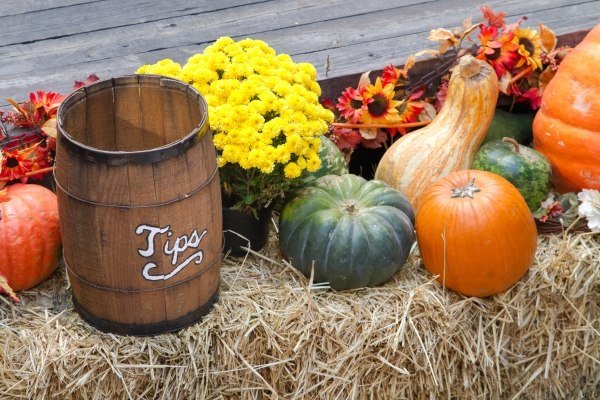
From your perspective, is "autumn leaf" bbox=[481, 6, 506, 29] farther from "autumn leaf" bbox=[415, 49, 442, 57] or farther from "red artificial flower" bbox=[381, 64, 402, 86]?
"red artificial flower" bbox=[381, 64, 402, 86]

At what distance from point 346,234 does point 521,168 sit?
2.53 feet

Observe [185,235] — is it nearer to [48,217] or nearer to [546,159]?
[48,217]

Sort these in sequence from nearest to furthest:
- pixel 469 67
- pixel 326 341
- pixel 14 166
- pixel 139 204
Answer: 1. pixel 139 204
2. pixel 326 341
3. pixel 14 166
4. pixel 469 67

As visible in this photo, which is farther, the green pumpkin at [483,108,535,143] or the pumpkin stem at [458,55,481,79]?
the green pumpkin at [483,108,535,143]

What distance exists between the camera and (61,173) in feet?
7.23

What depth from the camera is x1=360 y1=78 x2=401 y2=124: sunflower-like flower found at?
10.3 feet

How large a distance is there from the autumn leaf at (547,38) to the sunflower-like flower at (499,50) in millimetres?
216

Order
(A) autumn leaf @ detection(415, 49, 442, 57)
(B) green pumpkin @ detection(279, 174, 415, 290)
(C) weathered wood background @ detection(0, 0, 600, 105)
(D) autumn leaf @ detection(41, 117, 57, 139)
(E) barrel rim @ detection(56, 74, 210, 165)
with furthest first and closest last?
(C) weathered wood background @ detection(0, 0, 600, 105), (A) autumn leaf @ detection(415, 49, 442, 57), (D) autumn leaf @ detection(41, 117, 57, 139), (B) green pumpkin @ detection(279, 174, 415, 290), (E) barrel rim @ detection(56, 74, 210, 165)

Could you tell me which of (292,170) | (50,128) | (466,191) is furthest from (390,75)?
(50,128)

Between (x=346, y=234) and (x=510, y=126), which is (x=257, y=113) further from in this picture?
(x=510, y=126)

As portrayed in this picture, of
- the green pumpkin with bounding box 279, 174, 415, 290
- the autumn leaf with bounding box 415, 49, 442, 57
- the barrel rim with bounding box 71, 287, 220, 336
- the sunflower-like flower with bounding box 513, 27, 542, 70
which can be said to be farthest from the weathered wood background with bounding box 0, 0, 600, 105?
the barrel rim with bounding box 71, 287, 220, 336

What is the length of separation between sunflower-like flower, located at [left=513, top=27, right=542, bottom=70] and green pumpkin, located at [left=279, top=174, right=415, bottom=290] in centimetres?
88

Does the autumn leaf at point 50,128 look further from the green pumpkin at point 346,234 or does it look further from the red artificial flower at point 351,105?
the red artificial flower at point 351,105

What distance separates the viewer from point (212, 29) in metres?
3.64
